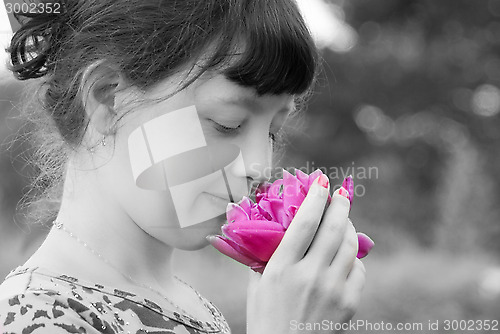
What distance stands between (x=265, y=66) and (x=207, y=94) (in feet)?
0.50

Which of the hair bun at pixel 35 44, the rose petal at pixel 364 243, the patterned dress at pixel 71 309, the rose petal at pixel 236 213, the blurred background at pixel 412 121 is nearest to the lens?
the patterned dress at pixel 71 309

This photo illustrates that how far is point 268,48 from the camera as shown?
5.38 feet

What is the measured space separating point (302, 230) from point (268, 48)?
1.51 ft

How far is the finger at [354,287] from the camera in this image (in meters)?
1.50

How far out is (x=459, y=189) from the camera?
720 cm

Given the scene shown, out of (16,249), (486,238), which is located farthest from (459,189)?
(16,249)

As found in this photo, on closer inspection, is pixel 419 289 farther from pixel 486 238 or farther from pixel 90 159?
pixel 90 159

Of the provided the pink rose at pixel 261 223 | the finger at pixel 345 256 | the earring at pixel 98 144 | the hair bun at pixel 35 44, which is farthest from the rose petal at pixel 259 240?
the hair bun at pixel 35 44

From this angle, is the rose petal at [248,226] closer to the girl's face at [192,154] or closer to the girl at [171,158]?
the girl at [171,158]

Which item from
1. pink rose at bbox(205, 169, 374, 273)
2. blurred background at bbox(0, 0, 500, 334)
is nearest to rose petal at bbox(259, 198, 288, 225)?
pink rose at bbox(205, 169, 374, 273)

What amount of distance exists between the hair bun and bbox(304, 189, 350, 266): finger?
2.82ft

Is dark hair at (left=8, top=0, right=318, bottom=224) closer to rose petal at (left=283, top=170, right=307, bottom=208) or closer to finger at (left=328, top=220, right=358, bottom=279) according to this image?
rose petal at (left=283, top=170, right=307, bottom=208)

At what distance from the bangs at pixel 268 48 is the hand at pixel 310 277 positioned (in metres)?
0.30

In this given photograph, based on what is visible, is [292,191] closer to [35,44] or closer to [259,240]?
[259,240]
